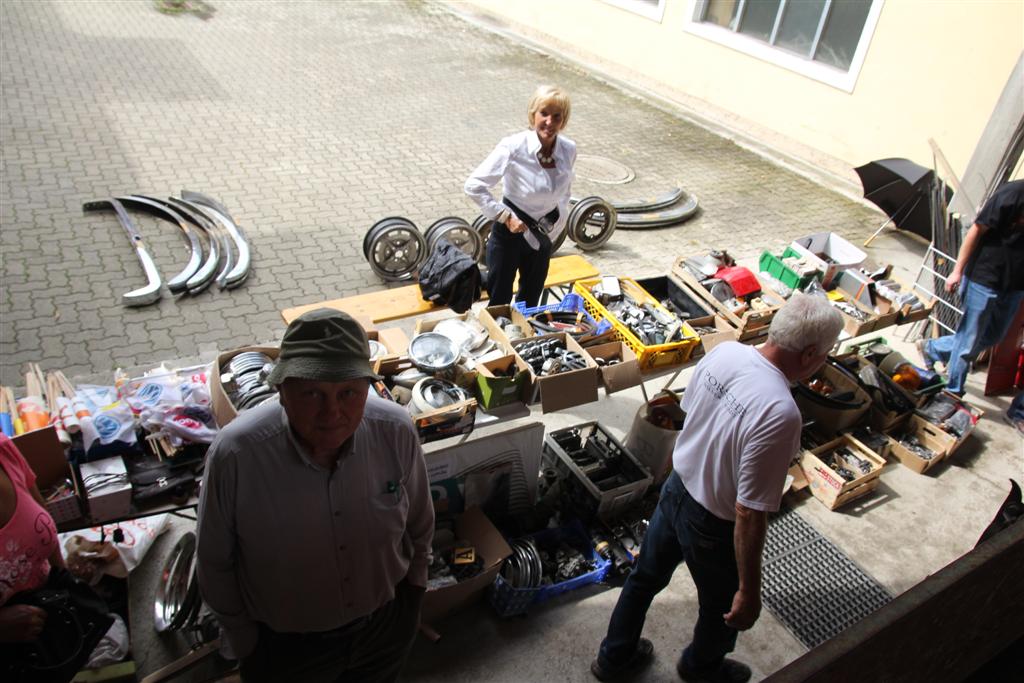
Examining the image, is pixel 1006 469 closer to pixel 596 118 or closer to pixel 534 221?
pixel 534 221

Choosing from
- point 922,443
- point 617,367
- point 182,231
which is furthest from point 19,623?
point 922,443

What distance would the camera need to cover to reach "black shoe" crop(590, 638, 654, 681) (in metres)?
3.61

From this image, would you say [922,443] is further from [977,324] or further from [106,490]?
[106,490]

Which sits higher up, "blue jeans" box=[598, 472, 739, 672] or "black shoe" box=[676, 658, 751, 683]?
"blue jeans" box=[598, 472, 739, 672]

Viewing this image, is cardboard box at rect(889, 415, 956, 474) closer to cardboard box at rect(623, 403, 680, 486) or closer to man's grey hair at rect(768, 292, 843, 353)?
cardboard box at rect(623, 403, 680, 486)

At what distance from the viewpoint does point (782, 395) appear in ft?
8.77

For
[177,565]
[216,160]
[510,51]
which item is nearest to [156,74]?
[216,160]

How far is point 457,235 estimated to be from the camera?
6973mm

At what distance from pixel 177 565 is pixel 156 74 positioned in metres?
11.0

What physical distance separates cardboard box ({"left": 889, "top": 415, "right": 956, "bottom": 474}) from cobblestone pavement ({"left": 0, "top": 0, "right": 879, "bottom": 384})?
3268 mm

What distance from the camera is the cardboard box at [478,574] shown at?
11.9 ft

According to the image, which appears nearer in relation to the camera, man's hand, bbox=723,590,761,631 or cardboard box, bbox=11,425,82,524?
man's hand, bbox=723,590,761,631

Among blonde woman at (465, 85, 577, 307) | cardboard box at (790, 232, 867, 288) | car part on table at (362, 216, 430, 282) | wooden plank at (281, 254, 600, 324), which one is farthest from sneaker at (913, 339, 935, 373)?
A: car part on table at (362, 216, 430, 282)

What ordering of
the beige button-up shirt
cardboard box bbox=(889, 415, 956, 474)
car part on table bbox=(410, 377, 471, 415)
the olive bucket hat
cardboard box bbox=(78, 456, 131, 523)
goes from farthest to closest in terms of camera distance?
cardboard box bbox=(889, 415, 956, 474), car part on table bbox=(410, 377, 471, 415), cardboard box bbox=(78, 456, 131, 523), the beige button-up shirt, the olive bucket hat
